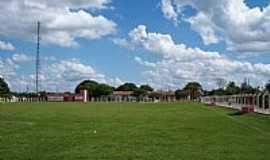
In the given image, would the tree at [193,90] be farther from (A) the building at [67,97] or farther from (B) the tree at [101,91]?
(A) the building at [67,97]

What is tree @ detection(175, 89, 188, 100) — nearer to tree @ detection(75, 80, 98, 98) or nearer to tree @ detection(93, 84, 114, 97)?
tree @ detection(93, 84, 114, 97)

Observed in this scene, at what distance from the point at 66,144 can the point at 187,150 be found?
404cm

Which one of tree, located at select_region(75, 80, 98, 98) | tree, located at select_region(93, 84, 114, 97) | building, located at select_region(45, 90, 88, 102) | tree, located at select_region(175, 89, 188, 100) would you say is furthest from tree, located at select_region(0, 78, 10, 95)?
tree, located at select_region(175, 89, 188, 100)

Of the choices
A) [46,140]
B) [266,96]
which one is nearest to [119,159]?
[46,140]

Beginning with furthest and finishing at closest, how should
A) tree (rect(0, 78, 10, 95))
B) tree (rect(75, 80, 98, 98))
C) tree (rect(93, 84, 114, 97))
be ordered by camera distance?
1. tree (rect(75, 80, 98, 98))
2. tree (rect(93, 84, 114, 97))
3. tree (rect(0, 78, 10, 95))

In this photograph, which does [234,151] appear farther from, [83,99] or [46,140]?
[83,99]

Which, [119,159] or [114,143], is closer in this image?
[119,159]

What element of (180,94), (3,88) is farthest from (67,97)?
(180,94)

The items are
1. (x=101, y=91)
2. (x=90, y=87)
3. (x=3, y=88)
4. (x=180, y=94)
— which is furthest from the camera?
(x=180, y=94)

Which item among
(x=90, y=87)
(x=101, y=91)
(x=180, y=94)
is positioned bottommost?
(x=180, y=94)

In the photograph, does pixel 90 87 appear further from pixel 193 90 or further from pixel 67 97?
pixel 193 90

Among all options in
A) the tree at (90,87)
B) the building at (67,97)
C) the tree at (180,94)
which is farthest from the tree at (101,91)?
the tree at (180,94)

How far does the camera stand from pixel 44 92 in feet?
611

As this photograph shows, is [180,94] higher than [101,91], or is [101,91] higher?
[101,91]
